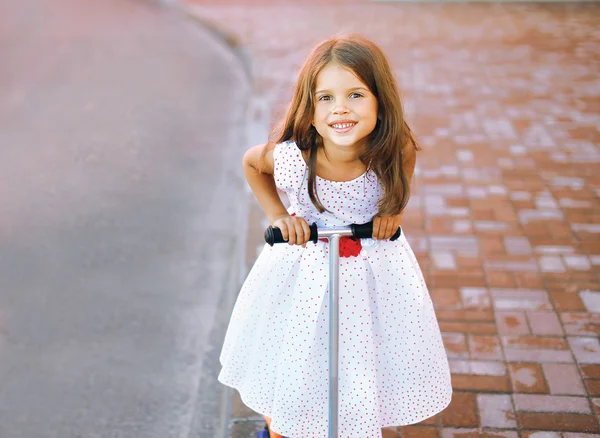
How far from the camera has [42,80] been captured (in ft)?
20.2

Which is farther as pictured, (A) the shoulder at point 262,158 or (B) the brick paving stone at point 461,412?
(B) the brick paving stone at point 461,412

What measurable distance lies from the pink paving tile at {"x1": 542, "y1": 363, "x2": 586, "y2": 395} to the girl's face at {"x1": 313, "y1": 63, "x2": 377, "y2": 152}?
1500 mm

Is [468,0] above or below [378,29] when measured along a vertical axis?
above

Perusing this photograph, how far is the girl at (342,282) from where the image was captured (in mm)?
1915

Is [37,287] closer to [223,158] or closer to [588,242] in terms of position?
[223,158]

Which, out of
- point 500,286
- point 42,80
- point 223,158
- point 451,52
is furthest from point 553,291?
point 42,80

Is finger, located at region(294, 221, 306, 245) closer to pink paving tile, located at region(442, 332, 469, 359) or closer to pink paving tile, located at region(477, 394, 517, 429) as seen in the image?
pink paving tile, located at region(477, 394, 517, 429)

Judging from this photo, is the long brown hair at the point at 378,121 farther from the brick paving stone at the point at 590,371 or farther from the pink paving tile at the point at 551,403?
the brick paving stone at the point at 590,371

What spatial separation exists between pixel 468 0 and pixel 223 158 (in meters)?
5.32

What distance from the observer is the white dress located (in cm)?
209

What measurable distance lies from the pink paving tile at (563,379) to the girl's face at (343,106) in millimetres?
1500

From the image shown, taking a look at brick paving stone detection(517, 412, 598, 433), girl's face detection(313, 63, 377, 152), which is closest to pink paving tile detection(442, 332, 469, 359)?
brick paving stone detection(517, 412, 598, 433)

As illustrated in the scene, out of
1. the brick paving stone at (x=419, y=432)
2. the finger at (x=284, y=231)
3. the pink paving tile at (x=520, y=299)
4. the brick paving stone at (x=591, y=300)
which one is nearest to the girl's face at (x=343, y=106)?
the finger at (x=284, y=231)

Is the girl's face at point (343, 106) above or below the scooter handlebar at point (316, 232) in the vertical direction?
above
